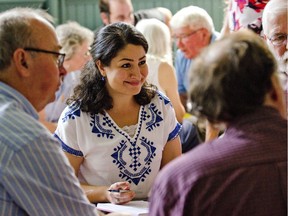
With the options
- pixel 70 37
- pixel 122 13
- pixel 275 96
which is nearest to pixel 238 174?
pixel 275 96

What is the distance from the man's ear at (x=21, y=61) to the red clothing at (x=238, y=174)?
57cm

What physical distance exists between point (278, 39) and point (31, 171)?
1.35 m

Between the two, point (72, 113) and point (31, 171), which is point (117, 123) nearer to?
point (72, 113)

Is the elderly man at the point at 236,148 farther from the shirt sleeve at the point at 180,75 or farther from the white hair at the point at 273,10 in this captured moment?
the shirt sleeve at the point at 180,75

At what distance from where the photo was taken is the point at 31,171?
149 cm

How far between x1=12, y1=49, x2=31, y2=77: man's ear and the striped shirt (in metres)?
0.09

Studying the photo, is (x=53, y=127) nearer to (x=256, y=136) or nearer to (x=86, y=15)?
(x=256, y=136)

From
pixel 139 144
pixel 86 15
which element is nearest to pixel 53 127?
pixel 139 144

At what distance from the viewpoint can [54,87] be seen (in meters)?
1.70

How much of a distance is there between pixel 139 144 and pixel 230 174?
1.26 meters

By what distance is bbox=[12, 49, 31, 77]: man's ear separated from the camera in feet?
5.29

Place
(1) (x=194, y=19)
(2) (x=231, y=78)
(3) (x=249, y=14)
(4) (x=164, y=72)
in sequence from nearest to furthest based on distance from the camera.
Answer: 1. (2) (x=231, y=78)
2. (3) (x=249, y=14)
3. (4) (x=164, y=72)
4. (1) (x=194, y=19)

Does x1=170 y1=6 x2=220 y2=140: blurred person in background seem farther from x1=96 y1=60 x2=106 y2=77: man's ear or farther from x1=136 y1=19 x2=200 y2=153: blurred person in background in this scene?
x1=96 y1=60 x2=106 y2=77: man's ear

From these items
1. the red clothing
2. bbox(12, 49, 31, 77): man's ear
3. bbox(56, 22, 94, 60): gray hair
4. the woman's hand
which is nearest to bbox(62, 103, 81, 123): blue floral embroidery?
the woman's hand
